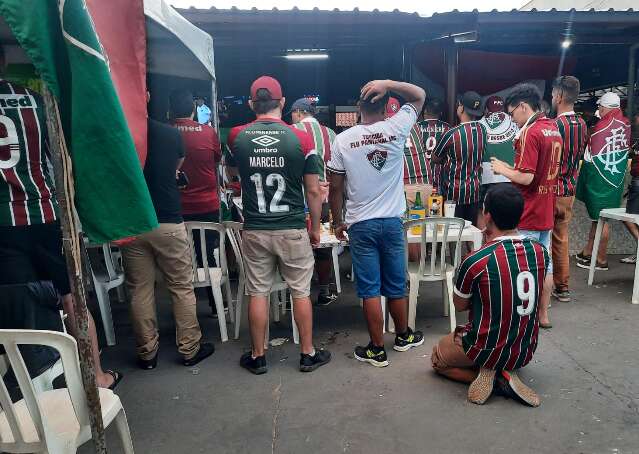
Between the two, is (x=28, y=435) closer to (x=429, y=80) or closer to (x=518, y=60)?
(x=429, y=80)

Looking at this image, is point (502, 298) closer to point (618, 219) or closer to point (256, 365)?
point (256, 365)

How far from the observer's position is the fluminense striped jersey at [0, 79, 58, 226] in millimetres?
2398

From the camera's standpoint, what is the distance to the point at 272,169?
3.11m

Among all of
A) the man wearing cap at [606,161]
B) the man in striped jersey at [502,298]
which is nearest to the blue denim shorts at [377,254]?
the man in striped jersey at [502,298]

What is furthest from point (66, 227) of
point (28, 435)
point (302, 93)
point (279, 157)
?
point (302, 93)

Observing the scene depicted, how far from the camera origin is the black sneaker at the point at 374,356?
3324 mm

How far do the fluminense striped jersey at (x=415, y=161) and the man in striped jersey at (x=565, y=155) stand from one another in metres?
1.49

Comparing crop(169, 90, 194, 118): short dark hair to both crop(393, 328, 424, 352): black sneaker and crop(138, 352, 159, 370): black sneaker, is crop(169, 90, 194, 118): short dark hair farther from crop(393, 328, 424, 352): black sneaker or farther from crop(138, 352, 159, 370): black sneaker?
crop(393, 328, 424, 352): black sneaker

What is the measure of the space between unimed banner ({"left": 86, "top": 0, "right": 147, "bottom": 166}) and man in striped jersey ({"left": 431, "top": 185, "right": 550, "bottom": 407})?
1856mm

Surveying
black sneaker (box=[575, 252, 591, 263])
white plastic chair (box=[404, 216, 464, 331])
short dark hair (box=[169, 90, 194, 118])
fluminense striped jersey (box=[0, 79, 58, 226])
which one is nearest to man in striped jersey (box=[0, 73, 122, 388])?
fluminense striped jersey (box=[0, 79, 58, 226])

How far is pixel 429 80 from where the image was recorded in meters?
8.14

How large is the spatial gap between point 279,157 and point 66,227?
162 centimetres

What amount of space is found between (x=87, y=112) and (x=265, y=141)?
61.3 inches

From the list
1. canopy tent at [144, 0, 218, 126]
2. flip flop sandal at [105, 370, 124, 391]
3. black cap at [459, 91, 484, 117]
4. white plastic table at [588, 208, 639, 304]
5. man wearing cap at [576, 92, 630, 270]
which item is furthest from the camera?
man wearing cap at [576, 92, 630, 270]
